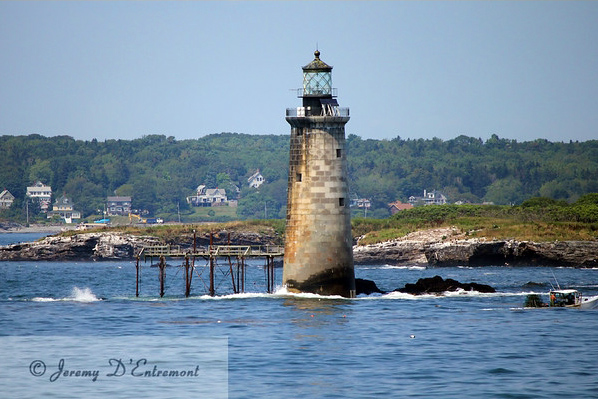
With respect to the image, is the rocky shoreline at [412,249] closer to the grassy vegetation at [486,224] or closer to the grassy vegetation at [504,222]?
the grassy vegetation at [486,224]

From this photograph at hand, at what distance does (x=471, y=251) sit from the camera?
345 ft

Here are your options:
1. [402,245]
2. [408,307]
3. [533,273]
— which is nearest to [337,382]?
[408,307]

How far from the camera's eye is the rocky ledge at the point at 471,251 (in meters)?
101

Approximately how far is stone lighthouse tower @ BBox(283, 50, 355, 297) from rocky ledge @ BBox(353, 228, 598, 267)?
51.5m

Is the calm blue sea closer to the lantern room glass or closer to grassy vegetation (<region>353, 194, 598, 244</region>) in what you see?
the lantern room glass

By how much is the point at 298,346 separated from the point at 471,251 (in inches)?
2522

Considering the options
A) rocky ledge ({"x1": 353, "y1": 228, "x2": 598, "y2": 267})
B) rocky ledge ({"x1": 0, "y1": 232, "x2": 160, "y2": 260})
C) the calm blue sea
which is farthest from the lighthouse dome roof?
rocky ledge ({"x1": 0, "y1": 232, "x2": 160, "y2": 260})

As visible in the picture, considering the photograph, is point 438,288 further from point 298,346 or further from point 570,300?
point 298,346

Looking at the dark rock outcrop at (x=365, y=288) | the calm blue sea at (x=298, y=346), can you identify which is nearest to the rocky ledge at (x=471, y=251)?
the calm blue sea at (x=298, y=346)

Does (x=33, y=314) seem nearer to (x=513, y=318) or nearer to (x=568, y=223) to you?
(x=513, y=318)

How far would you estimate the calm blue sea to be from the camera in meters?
35.9

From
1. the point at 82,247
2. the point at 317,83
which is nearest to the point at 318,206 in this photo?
the point at 317,83

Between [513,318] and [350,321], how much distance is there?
29.0 ft

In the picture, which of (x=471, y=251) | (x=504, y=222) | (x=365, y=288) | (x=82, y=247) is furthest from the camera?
(x=82, y=247)
